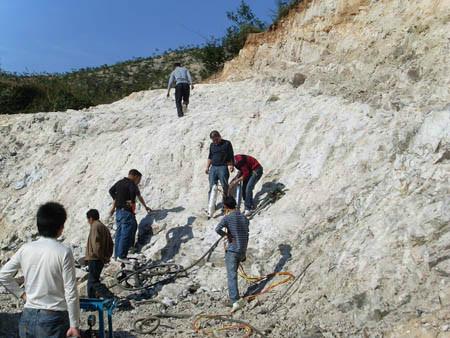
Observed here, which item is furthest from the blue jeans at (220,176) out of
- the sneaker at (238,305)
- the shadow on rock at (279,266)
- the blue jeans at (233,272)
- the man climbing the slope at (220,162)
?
the sneaker at (238,305)

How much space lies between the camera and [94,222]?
8.67 m

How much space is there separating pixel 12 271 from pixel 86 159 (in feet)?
32.7

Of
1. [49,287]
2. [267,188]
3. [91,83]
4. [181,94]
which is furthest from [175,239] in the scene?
[91,83]

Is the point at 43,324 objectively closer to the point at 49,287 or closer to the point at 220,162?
the point at 49,287

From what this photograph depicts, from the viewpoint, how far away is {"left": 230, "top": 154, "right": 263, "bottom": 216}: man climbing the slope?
35.3ft

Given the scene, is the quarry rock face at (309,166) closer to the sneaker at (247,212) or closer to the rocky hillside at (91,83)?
the sneaker at (247,212)

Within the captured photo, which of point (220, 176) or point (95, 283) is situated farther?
point (220, 176)

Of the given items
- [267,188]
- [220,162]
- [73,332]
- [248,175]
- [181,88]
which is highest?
[181,88]

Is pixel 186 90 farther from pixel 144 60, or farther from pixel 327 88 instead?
pixel 144 60

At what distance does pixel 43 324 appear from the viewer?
4.36 metres

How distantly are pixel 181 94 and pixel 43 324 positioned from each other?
36.6ft

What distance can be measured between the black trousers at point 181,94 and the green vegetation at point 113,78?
3895 mm

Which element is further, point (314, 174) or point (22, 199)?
point (22, 199)

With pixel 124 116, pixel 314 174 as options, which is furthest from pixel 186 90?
pixel 314 174
